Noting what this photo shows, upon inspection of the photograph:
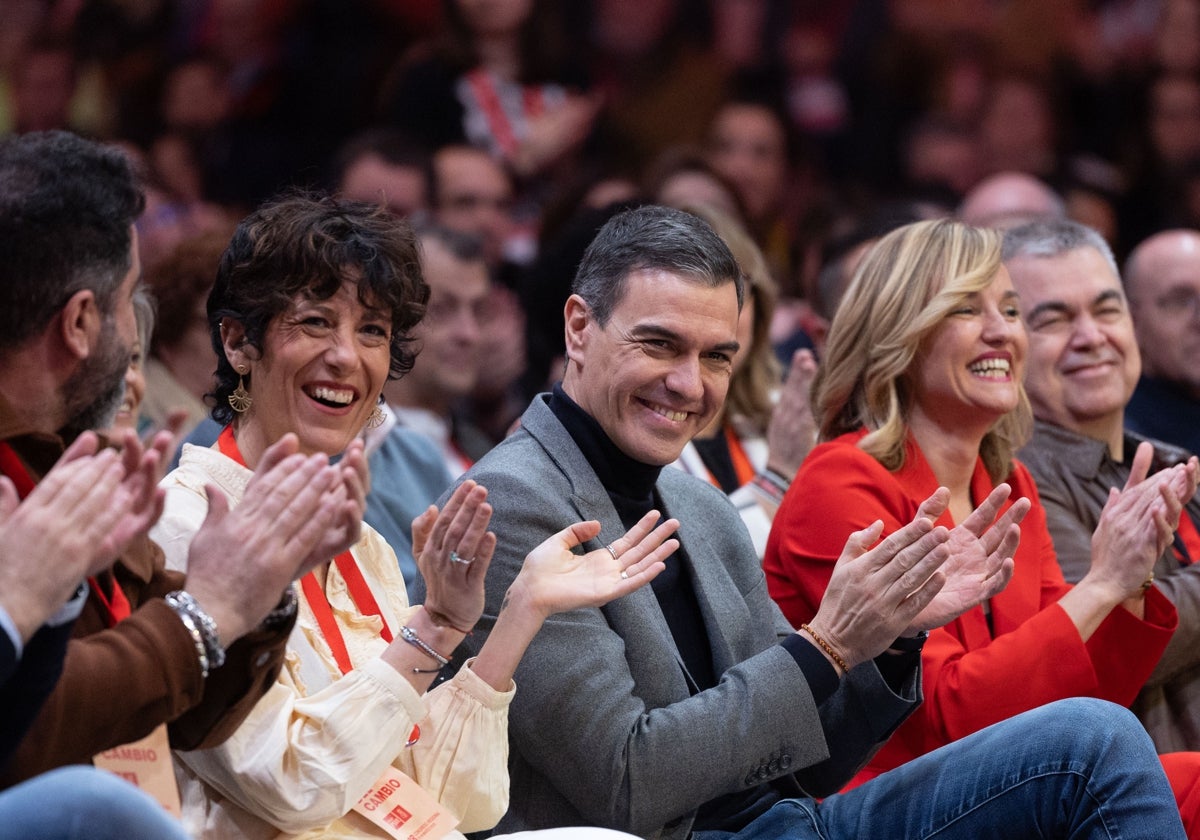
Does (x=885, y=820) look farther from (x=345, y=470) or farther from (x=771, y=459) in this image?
(x=771, y=459)

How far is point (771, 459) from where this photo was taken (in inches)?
154

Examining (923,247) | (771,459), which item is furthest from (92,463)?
(771,459)

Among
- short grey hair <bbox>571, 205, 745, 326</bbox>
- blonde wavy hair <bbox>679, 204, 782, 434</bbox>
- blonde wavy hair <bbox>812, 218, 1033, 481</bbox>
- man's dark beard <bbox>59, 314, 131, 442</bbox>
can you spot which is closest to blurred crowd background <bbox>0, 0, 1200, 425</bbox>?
blonde wavy hair <bbox>679, 204, 782, 434</bbox>

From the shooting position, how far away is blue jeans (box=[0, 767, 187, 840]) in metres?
1.60

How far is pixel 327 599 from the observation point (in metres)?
2.39

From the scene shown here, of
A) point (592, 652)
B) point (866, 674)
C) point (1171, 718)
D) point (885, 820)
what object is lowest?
point (1171, 718)

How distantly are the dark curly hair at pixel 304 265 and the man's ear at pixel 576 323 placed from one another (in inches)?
10.9

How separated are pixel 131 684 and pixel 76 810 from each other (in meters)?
0.21

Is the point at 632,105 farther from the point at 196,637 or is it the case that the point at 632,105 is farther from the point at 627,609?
the point at 196,637

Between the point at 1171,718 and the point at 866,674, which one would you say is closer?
the point at 866,674

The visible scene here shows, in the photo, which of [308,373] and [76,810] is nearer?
[76,810]

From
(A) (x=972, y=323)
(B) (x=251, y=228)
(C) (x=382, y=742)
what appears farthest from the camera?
(A) (x=972, y=323)

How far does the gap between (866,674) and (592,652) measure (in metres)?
0.47

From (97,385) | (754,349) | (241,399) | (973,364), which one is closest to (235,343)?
(241,399)
